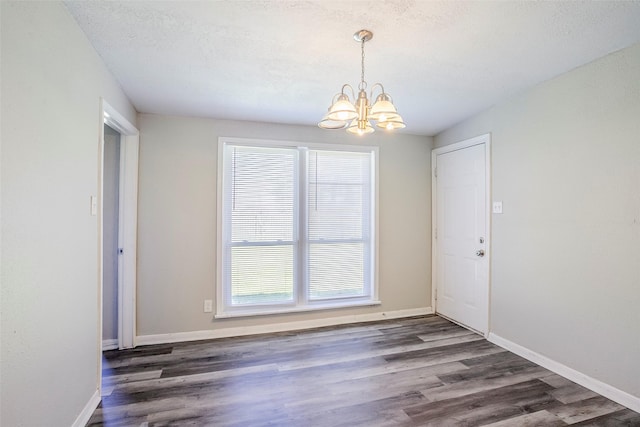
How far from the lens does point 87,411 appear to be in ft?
6.51

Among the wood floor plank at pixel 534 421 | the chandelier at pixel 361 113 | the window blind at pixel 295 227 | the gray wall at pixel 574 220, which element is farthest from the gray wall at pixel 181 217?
the wood floor plank at pixel 534 421

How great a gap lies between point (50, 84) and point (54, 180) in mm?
468

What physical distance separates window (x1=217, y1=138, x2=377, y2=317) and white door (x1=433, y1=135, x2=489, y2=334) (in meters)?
0.87

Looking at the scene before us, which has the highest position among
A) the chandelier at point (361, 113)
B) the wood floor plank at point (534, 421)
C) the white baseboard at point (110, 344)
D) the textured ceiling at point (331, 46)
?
the textured ceiling at point (331, 46)

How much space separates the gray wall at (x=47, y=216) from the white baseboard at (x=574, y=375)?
3433 mm

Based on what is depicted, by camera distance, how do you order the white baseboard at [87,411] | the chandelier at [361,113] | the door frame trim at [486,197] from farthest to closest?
the door frame trim at [486,197] < the white baseboard at [87,411] < the chandelier at [361,113]

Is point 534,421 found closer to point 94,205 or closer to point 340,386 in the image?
point 340,386

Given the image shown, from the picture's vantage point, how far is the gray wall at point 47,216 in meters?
1.28

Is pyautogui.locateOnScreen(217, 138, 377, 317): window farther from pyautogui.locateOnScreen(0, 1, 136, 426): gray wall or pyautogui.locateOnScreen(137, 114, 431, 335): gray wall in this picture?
pyautogui.locateOnScreen(0, 1, 136, 426): gray wall

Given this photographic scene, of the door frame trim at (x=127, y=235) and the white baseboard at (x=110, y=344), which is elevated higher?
the door frame trim at (x=127, y=235)

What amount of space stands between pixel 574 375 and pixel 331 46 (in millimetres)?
3064

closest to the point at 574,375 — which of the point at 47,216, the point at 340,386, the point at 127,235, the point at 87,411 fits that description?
the point at 340,386

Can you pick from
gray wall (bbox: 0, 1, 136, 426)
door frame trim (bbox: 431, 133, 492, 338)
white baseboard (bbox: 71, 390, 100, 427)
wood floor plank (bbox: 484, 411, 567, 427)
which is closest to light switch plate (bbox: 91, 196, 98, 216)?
gray wall (bbox: 0, 1, 136, 426)

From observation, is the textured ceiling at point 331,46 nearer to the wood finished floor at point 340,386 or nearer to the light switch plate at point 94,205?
the light switch plate at point 94,205
